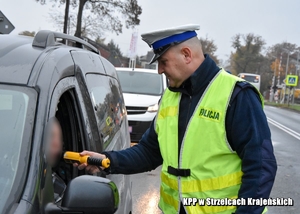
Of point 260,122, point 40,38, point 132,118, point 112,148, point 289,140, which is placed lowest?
point 289,140

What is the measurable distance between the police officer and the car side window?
1.27 ft

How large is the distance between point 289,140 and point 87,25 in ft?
62.6

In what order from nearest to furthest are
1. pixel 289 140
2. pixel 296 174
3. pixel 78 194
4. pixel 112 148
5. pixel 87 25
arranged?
pixel 78 194
pixel 112 148
pixel 296 174
pixel 289 140
pixel 87 25

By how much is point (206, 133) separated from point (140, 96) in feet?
25.4

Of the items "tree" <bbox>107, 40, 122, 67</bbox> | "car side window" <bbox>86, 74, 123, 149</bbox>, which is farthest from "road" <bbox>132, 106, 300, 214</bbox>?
"tree" <bbox>107, 40, 122, 67</bbox>

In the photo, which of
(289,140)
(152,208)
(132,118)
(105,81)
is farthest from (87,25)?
(105,81)

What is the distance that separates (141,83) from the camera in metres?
10.6

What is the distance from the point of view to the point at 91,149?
2535mm

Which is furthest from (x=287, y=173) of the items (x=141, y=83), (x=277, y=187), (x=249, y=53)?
(x=249, y=53)

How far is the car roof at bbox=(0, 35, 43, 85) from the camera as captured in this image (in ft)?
6.42

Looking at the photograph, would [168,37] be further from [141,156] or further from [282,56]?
[282,56]

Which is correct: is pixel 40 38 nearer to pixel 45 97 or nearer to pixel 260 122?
pixel 45 97

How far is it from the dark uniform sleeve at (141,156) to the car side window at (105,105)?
0.57 ft

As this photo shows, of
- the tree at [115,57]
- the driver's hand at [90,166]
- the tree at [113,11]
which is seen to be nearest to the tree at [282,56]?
the tree at [115,57]
